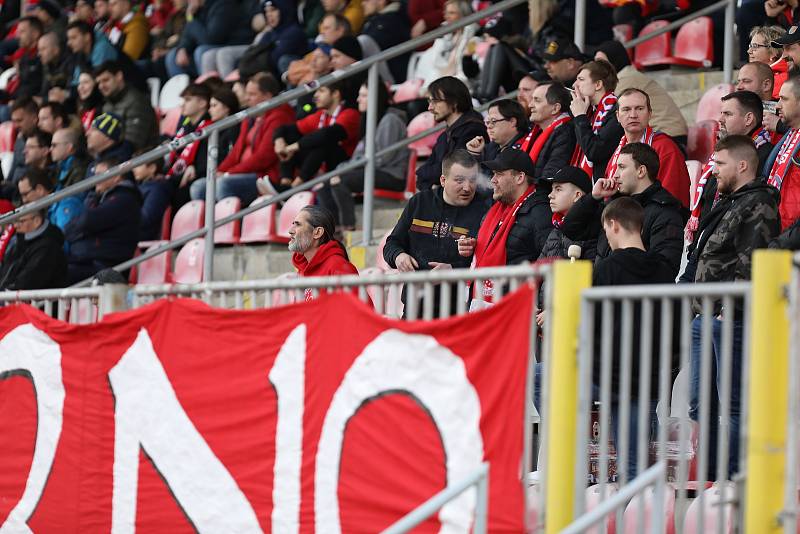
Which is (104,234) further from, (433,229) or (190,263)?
(433,229)

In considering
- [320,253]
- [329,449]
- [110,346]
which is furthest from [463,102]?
[329,449]

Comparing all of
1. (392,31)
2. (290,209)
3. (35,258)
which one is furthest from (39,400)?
(392,31)

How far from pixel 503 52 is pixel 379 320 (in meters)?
5.98

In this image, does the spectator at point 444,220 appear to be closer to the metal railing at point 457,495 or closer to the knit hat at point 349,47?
the metal railing at point 457,495

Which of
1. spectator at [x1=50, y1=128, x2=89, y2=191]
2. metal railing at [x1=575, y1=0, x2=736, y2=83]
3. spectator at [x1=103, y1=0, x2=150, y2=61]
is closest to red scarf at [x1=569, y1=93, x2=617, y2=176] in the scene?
metal railing at [x1=575, y1=0, x2=736, y2=83]

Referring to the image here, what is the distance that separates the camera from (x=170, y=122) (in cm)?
1457

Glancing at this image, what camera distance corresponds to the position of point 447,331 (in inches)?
203

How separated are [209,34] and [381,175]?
217 inches

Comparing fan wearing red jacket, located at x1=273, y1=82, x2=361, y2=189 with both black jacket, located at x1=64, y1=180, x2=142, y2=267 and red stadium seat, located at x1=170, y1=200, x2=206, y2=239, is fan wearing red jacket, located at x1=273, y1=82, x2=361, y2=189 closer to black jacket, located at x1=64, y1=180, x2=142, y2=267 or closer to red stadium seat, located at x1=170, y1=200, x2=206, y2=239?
red stadium seat, located at x1=170, y1=200, x2=206, y2=239

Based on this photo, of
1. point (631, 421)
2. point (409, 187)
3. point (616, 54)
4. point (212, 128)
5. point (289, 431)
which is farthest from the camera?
point (409, 187)

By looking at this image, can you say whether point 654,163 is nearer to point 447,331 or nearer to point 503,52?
point 447,331

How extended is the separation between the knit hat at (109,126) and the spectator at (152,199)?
0.60 m

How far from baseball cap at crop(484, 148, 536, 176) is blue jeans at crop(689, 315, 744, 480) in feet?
4.85

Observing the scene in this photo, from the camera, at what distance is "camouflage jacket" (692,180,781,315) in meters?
6.25
